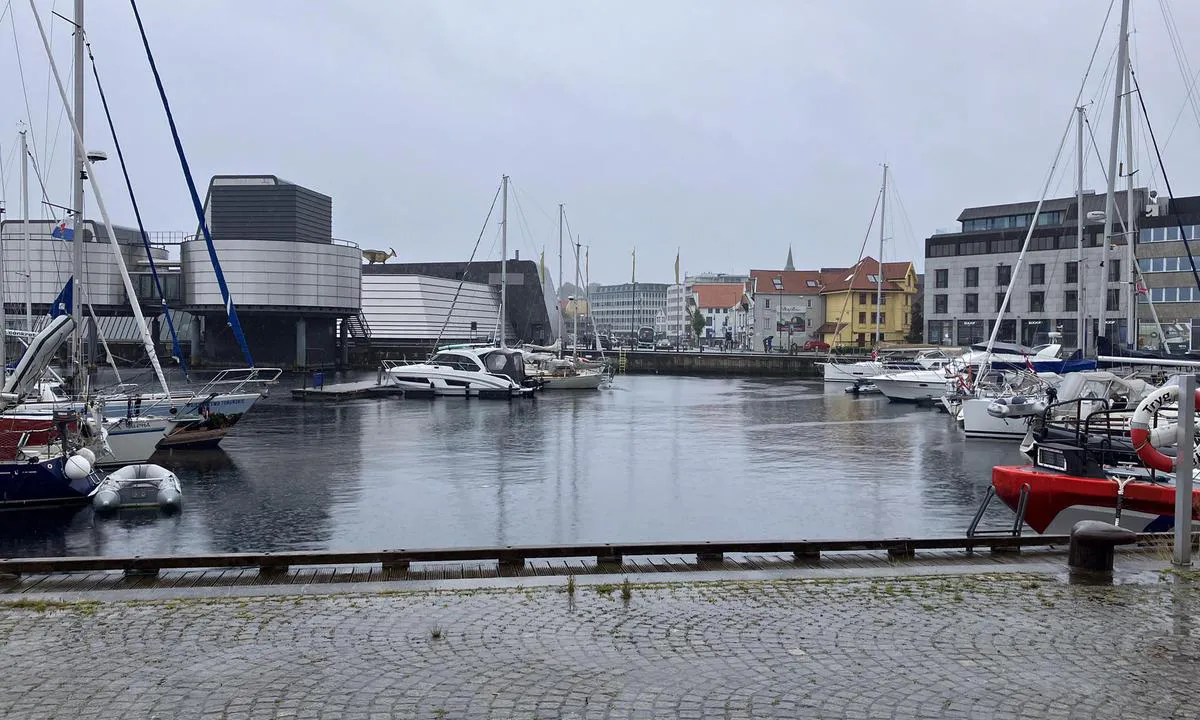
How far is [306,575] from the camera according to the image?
1280cm

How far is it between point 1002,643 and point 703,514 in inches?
570

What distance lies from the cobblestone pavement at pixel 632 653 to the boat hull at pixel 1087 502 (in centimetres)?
635

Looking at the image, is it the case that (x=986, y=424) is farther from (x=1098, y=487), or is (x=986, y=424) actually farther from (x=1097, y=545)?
(x=1097, y=545)

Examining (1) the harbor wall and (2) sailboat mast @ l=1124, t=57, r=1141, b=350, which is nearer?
(2) sailboat mast @ l=1124, t=57, r=1141, b=350

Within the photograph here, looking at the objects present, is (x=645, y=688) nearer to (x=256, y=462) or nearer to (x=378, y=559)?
(x=378, y=559)

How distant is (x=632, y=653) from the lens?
9594mm

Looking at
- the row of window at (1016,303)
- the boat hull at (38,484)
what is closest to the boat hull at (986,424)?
the boat hull at (38,484)

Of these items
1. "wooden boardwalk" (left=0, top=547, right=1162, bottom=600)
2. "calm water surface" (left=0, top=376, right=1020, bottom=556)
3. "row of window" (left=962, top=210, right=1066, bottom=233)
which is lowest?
"calm water surface" (left=0, top=376, right=1020, bottom=556)

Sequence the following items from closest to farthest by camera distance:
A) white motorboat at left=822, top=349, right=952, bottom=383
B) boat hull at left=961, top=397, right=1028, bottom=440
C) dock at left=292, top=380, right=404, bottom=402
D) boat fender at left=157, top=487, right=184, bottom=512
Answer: boat fender at left=157, top=487, right=184, bottom=512 → boat hull at left=961, top=397, right=1028, bottom=440 → dock at left=292, top=380, right=404, bottom=402 → white motorboat at left=822, top=349, right=952, bottom=383

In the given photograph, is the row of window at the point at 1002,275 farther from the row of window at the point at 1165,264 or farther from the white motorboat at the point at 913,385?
the white motorboat at the point at 913,385

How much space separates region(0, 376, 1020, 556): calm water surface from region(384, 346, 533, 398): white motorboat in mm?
9946

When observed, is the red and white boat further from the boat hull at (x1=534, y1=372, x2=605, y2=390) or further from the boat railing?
the boat hull at (x1=534, y1=372, x2=605, y2=390)

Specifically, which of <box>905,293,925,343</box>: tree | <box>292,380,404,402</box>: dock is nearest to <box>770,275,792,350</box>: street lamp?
<box>905,293,925,343</box>: tree

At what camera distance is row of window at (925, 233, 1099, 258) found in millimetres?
92500
